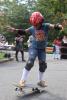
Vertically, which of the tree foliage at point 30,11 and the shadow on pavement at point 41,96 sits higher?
the tree foliage at point 30,11

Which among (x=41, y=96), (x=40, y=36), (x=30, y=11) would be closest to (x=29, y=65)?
(x=40, y=36)

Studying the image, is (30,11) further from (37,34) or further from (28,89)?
(28,89)

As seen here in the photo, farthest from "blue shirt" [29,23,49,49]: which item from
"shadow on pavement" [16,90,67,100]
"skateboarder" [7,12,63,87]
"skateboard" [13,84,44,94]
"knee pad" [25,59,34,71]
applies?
"shadow on pavement" [16,90,67,100]

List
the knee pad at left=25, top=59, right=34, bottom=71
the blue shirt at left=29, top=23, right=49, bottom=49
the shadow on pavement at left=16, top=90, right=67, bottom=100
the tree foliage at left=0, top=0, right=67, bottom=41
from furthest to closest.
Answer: the tree foliage at left=0, top=0, right=67, bottom=41, the blue shirt at left=29, top=23, right=49, bottom=49, the knee pad at left=25, top=59, right=34, bottom=71, the shadow on pavement at left=16, top=90, right=67, bottom=100

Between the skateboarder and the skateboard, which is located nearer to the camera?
the skateboard

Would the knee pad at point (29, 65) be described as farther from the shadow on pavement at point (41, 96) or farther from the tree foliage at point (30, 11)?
the tree foliage at point (30, 11)

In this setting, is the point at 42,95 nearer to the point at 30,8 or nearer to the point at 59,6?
the point at 59,6

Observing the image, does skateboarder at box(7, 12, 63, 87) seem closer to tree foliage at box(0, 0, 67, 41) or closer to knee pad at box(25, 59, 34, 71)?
knee pad at box(25, 59, 34, 71)

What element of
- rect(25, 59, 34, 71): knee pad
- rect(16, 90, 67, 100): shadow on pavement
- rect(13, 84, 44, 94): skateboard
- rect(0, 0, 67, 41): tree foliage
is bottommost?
rect(16, 90, 67, 100): shadow on pavement

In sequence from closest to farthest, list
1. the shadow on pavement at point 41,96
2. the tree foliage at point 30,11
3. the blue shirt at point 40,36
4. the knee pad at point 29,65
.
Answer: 1. the shadow on pavement at point 41,96
2. the knee pad at point 29,65
3. the blue shirt at point 40,36
4. the tree foliage at point 30,11

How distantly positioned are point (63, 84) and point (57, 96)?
2034 mm

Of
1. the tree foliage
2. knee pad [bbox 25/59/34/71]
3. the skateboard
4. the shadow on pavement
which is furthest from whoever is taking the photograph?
the tree foliage

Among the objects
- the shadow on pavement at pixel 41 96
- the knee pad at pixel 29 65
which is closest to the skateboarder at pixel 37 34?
the knee pad at pixel 29 65

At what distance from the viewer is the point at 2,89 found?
1004cm
